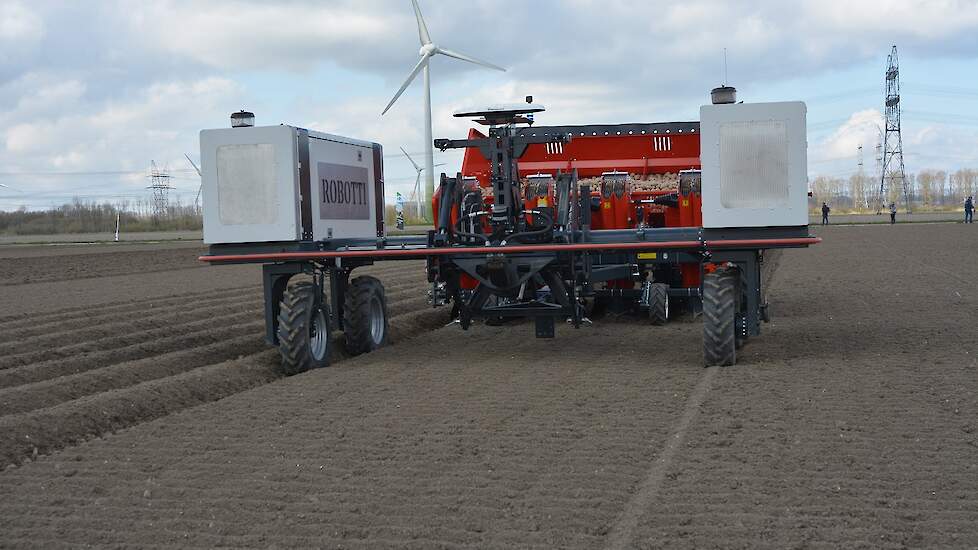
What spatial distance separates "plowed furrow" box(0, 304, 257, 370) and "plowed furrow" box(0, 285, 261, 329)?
1605mm

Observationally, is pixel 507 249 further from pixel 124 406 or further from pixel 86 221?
pixel 86 221

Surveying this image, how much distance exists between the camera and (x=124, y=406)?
9.80 metres

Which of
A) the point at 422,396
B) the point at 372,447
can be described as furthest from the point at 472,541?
the point at 422,396

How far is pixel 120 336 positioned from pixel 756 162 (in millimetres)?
8192

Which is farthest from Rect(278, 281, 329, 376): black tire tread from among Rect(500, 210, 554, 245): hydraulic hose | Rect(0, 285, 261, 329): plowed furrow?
Rect(0, 285, 261, 329): plowed furrow

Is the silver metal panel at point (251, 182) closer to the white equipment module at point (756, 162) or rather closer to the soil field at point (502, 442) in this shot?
the soil field at point (502, 442)

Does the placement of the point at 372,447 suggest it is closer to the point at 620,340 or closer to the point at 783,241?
the point at 783,241

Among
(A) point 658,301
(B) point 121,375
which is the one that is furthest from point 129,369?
(A) point 658,301

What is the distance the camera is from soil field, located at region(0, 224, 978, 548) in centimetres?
607

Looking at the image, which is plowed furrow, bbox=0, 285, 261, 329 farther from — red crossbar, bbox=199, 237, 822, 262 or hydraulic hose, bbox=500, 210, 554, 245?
hydraulic hose, bbox=500, 210, 554, 245

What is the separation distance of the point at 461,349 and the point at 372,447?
18.9ft

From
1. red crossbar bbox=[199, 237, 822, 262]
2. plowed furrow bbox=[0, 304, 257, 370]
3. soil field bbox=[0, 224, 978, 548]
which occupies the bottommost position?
soil field bbox=[0, 224, 978, 548]

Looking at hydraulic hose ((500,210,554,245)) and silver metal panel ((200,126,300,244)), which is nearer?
hydraulic hose ((500,210,554,245))

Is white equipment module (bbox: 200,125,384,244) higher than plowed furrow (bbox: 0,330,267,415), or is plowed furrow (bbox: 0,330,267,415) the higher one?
white equipment module (bbox: 200,125,384,244)
